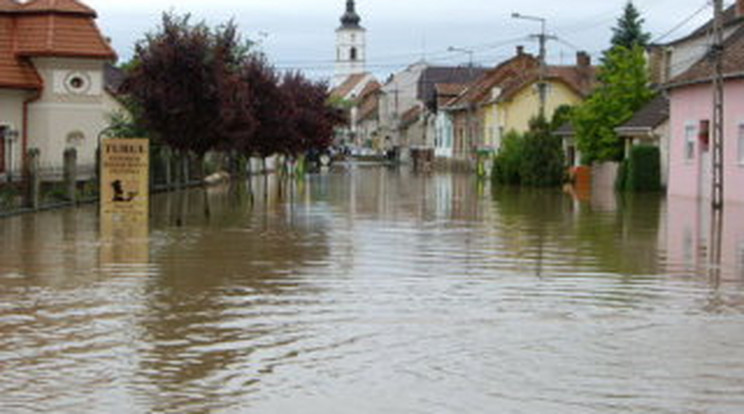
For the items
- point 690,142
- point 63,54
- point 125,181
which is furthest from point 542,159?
point 125,181

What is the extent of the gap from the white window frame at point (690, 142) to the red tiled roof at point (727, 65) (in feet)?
4.80

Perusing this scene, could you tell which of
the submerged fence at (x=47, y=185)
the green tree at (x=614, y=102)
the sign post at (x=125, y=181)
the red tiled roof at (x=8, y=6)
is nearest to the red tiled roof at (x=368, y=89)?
the green tree at (x=614, y=102)

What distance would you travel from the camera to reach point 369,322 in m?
13.1

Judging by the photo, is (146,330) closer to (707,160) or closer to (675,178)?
(707,160)

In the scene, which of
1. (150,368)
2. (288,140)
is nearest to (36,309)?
(150,368)

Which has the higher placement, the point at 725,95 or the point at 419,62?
the point at 419,62

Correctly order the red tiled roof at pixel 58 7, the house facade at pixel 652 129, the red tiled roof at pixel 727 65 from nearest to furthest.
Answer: the red tiled roof at pixel 727 65
the red tiled roof at pixel 58 7
the house facade at pixel 652 129

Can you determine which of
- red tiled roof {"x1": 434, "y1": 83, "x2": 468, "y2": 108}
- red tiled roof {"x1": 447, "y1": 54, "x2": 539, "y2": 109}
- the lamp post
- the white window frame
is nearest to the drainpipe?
the lamp post

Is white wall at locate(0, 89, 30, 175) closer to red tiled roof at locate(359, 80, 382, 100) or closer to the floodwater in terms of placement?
the floodwater

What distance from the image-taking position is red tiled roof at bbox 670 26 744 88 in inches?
1486

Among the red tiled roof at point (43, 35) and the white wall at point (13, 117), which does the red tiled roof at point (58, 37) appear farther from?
the white wall at point (13, 117)

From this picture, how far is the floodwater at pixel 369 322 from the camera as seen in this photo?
9.58 meters

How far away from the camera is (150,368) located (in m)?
10.6

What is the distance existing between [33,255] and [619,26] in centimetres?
8660
